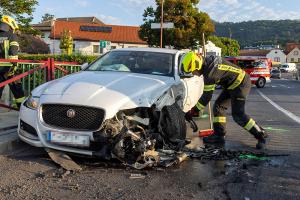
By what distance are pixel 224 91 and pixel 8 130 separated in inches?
142

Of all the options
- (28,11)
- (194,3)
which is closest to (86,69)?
(28,11)

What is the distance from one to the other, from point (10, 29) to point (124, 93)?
13.4 ft

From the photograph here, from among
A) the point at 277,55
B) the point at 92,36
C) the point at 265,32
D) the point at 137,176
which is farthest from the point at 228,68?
the point at 265,32

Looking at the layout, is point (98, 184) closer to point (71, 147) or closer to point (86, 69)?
point (71, 147)

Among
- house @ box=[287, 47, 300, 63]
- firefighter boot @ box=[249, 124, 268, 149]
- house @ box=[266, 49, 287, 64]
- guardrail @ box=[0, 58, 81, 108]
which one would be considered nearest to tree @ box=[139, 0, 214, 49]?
guardrail @ box=[0, 58, 81, 108]

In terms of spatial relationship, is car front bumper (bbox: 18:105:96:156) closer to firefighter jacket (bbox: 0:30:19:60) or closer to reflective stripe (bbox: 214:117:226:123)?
reflective stripe (bbox: 214:117:226:123)

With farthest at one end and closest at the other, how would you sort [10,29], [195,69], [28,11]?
[28,11] < [10,29] < [195,69]

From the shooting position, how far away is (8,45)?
840cm

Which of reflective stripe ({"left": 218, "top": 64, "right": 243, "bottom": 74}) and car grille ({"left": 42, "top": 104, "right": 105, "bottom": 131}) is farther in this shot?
reflective stripe ({"left": 218, "top": 64, "right": 243, "bottom": 74})

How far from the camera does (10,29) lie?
8.39 meters

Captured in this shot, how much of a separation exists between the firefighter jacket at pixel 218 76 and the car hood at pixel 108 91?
71 centimetres

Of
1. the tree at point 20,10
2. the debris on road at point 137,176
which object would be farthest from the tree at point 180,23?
the debris on road at point 137,176

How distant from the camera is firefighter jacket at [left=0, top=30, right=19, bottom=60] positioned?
830cm

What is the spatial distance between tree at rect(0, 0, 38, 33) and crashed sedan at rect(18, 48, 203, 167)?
15554 mm
